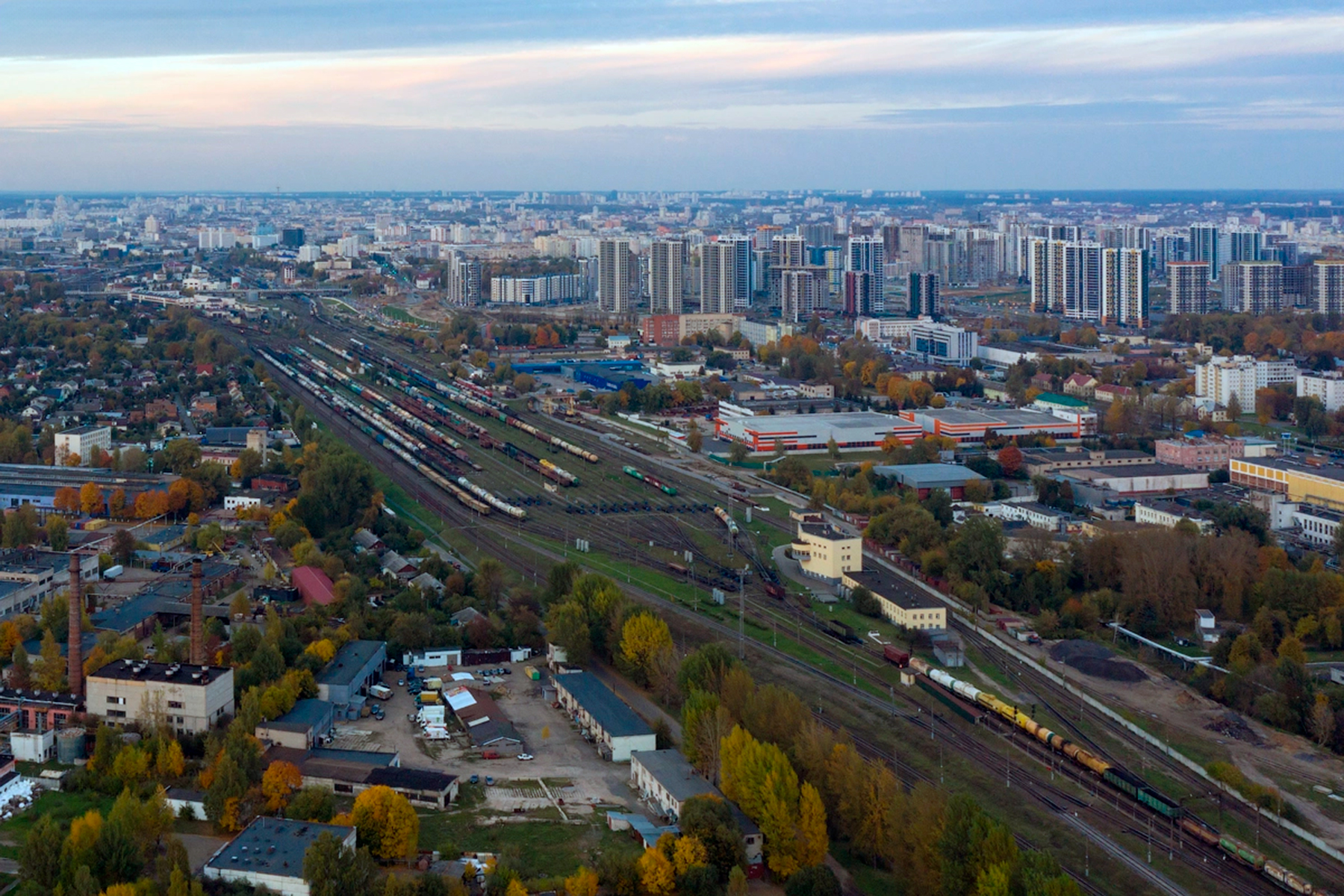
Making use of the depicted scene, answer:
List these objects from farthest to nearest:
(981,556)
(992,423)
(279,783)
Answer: (992,423) → (981,556) → (279,783)

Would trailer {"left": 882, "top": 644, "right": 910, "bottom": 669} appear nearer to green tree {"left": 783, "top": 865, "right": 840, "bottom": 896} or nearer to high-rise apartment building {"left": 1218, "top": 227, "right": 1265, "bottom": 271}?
green tree {"left": 783, "top": 865, "right": 840, "bottom": 896}

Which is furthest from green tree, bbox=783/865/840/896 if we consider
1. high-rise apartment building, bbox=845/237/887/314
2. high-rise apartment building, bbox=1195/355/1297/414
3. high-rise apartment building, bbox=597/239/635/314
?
high-rise apartment building, bbox=845/237/887/314

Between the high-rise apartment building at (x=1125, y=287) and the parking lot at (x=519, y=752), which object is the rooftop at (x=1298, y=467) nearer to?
the parking lot at (x=519, y=752)

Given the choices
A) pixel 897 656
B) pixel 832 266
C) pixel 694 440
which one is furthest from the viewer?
pixel 832 266

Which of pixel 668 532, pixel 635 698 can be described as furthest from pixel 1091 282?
pixel 635 698

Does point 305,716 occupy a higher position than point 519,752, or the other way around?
point 305,716

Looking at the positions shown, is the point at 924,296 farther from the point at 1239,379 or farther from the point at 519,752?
the point at 519,752

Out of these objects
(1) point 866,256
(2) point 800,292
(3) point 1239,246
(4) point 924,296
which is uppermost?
(3) point 1239,246

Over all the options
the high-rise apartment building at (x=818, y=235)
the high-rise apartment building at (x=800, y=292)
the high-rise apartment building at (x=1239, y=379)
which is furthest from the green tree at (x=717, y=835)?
the high-rise apartment building at (x=818, y=235)
